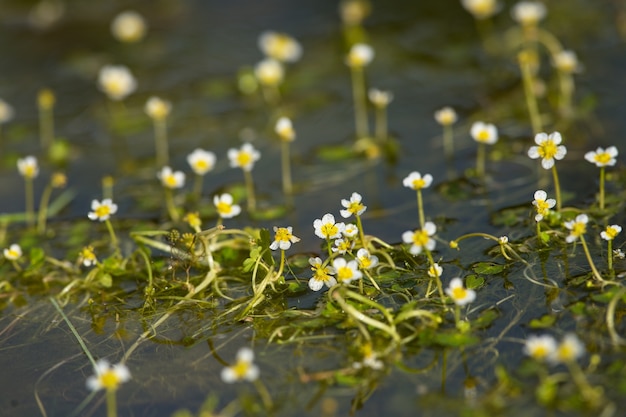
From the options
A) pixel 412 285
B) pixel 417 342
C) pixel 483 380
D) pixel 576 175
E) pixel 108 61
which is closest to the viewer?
pixel 483 380

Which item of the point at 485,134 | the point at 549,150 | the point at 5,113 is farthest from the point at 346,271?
the point at 5,113

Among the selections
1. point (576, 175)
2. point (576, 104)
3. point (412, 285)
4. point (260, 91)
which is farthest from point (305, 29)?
point (412, 285)

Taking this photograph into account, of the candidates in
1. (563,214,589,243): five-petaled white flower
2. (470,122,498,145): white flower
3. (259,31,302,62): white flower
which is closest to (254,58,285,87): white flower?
(259,31,302,62): white flower

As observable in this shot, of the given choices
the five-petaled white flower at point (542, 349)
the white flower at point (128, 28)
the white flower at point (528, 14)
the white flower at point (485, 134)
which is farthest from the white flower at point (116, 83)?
the five-petaled white flower at point (542, 349)

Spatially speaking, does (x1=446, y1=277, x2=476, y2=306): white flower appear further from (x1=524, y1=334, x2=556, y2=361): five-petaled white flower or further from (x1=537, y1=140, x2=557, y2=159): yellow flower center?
(x1=537, y1=140, x2=557, y2=159): yellow flower center

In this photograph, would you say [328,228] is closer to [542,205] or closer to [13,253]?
[542,205]

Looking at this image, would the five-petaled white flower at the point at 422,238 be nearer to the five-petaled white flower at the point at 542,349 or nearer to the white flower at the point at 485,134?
the five-petaled white flower at the point at 542,349

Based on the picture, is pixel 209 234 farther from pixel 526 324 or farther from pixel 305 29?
pixel 305 29
